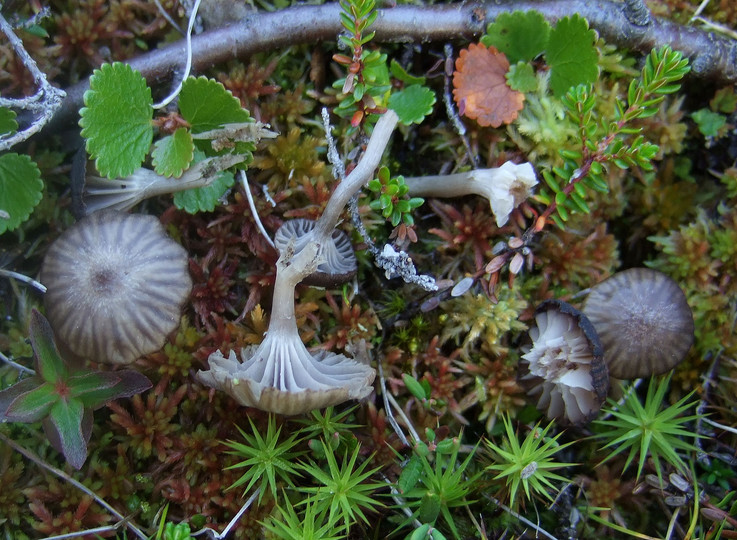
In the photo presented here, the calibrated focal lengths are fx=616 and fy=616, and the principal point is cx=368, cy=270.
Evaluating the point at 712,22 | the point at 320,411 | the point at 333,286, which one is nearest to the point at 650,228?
the point at 712,22

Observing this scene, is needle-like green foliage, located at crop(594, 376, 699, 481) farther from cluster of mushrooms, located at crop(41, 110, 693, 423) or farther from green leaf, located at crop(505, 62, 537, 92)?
green leaf, located at crop(505, 62, 537, 92)

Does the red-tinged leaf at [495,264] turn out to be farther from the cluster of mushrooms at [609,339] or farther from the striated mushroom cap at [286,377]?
the striated mushroom cap at [286,377]

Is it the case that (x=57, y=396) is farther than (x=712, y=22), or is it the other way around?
(x=712, y=22)

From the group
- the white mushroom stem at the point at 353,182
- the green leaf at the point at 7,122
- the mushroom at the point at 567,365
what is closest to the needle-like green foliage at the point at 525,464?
the mushroom at the point at 567,365

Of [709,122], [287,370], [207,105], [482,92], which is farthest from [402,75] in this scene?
[709,122]

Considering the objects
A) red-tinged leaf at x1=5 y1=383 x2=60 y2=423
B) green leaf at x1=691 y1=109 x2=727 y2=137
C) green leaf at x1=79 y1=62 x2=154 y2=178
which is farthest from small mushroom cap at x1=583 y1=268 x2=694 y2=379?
red-tinged leaf at x1=5 y1=383 x2=60 y2=423

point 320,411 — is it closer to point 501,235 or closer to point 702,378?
point 501,235

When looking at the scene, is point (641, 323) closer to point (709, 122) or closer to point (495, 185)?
point (495, 185)
